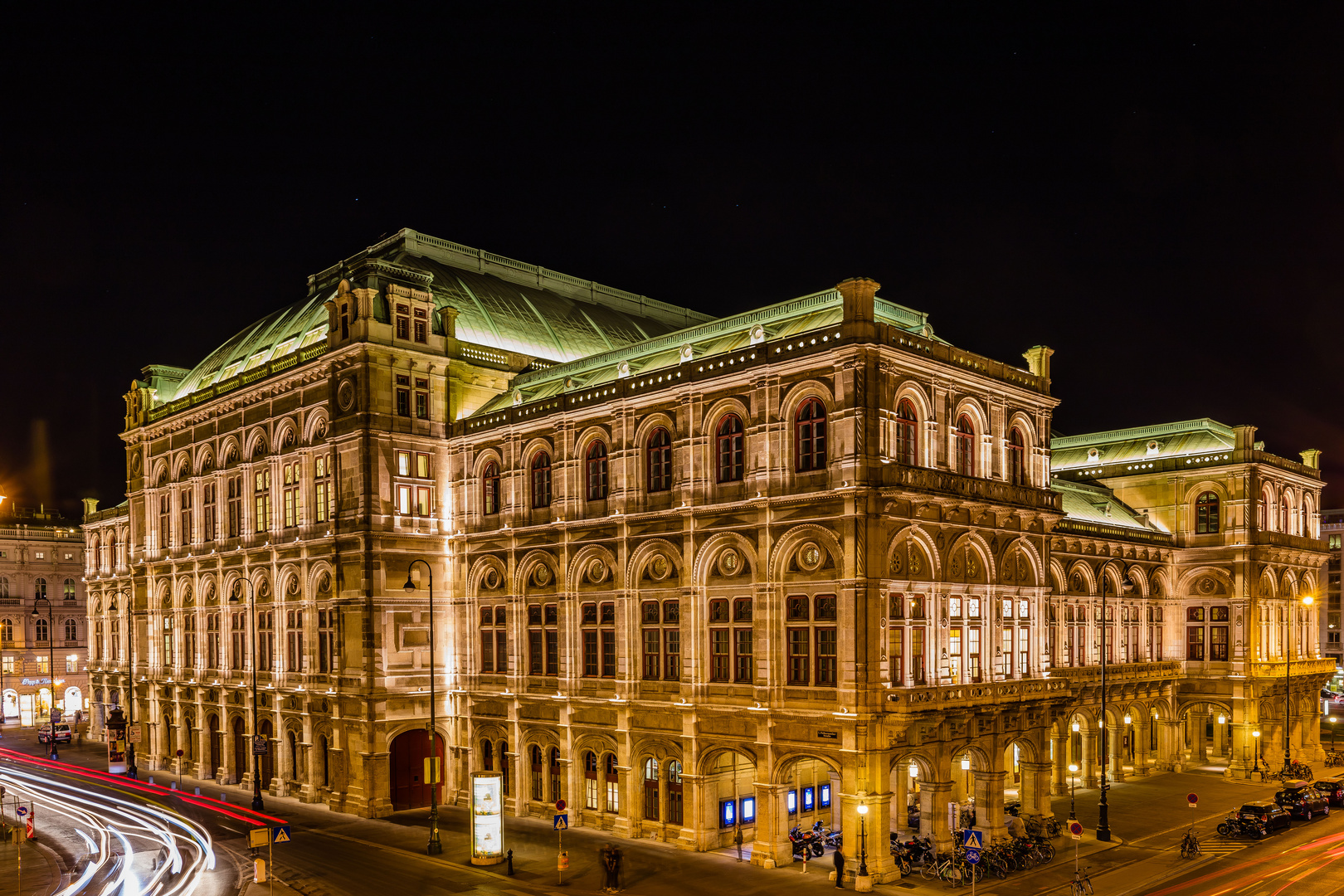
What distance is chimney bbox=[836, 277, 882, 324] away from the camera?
1601 inches

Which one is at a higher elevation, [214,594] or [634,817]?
[214,594]

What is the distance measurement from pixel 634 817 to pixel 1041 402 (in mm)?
26108

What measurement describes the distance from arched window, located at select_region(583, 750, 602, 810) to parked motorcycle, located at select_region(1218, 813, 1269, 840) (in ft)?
90.1

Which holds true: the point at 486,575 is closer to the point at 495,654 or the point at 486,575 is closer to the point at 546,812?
the point at 495,654

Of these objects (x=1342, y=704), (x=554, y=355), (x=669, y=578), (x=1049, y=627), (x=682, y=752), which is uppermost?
(x=554, y=355)

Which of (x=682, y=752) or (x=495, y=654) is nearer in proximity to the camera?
(x=682, y=752)

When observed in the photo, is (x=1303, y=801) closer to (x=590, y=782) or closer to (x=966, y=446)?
(x=966, y=446)

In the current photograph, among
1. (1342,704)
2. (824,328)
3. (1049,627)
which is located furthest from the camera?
(1342,704)

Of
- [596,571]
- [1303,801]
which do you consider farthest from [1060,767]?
[596,571]

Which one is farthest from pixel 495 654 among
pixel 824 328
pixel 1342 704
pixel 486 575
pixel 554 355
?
pixel 1342 704

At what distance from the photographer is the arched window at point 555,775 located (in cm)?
5128

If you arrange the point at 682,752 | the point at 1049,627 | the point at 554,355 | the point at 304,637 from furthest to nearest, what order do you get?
the point at 554,355 → the point at 304,637 → the point at 1049,627 → the point at 682,752

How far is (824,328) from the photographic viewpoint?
41500 millimetres

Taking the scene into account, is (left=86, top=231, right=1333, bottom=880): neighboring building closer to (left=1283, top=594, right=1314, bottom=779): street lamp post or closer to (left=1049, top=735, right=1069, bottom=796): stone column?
(left=1049, top=735, right=1069, bottom=796): stone column
